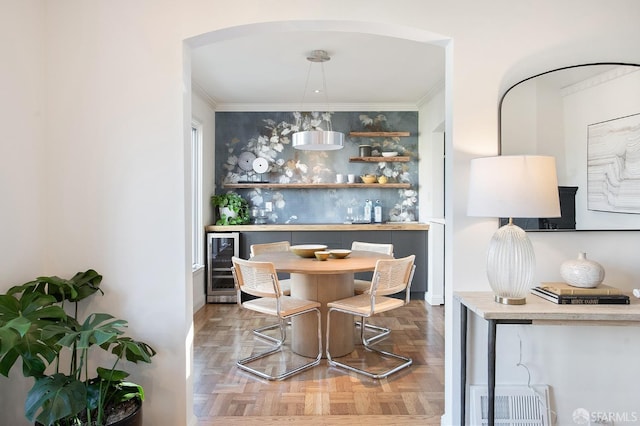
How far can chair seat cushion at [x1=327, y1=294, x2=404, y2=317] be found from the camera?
3.02 meters

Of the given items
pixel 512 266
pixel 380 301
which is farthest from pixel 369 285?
pixel 512 266

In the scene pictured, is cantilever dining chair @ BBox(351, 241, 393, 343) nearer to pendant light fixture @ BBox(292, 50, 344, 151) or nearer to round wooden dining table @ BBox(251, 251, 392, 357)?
round wooden dining table @ BBox(251, 251, 392, 357)

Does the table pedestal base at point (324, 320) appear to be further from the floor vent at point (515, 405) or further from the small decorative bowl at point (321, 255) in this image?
the floor vent at point (515, 405)

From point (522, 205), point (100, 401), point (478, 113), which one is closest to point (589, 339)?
point (522, 205)

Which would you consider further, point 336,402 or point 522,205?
point 336,402

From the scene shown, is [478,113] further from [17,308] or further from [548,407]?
[17,308]

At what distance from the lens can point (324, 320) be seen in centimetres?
342

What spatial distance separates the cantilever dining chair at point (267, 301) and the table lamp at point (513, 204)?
1.51 metres

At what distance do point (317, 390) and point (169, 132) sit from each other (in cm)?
188

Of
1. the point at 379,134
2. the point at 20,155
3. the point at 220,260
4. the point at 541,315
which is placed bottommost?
the point at 220,260

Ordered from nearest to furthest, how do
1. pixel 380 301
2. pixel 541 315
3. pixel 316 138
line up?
pixel 541 315, pixel 380 301, pixel 316 138

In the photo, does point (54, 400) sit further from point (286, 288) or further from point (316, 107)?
point (316, 107)

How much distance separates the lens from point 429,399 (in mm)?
2658

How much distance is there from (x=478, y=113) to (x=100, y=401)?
7.31ft
